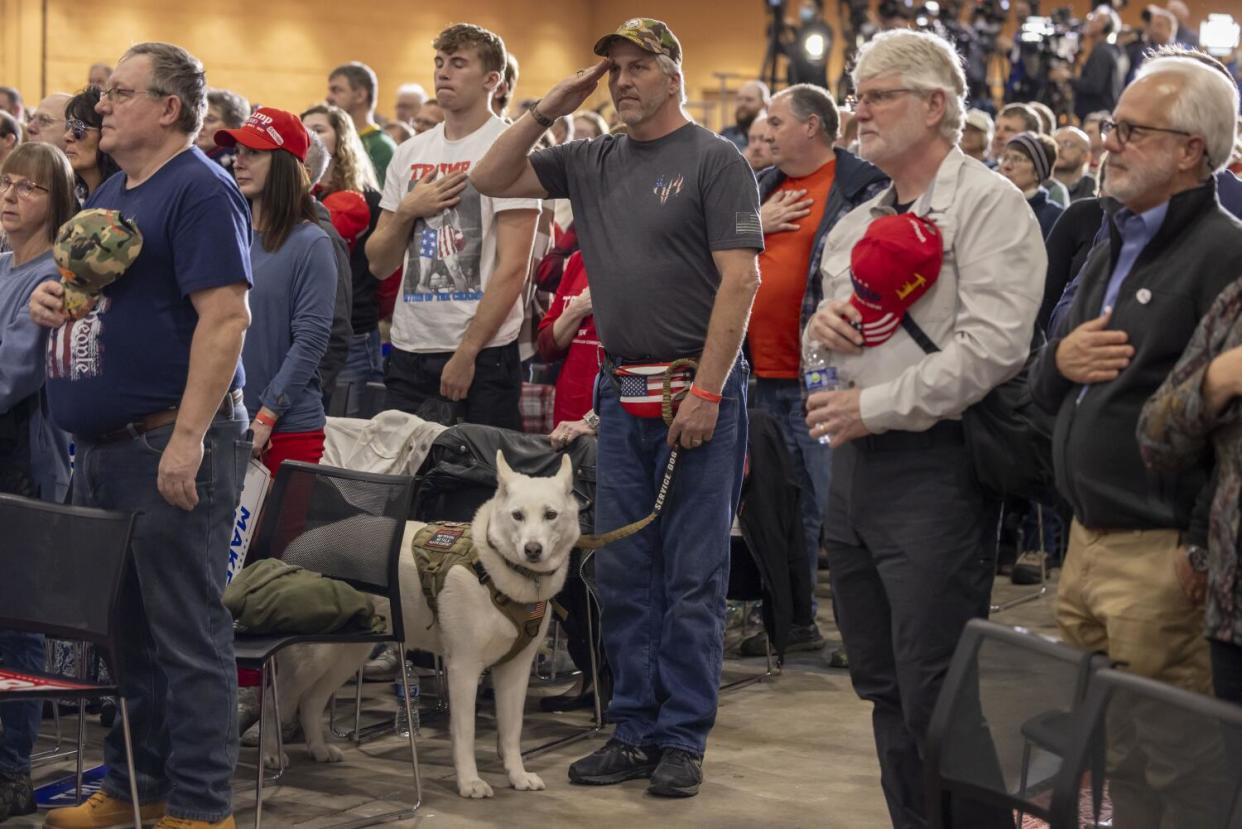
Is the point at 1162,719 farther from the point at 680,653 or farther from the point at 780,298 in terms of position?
the point at 780,298

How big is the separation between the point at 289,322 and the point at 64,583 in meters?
1.34

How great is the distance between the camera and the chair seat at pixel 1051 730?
1.96 metres

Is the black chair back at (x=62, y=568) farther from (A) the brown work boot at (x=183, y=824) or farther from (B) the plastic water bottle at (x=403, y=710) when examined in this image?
(B) the plastic water bottle at (x=403, y=710)

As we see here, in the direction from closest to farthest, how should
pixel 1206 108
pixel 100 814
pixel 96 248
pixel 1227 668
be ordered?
pixel 1227 668, pixel 1206 108, pixel 96 248, pixel 100 814

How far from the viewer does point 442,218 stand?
461 cm

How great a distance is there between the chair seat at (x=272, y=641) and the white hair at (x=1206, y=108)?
2.03m

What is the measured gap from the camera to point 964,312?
2666 mm

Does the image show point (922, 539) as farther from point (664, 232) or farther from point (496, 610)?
point (496, 610)

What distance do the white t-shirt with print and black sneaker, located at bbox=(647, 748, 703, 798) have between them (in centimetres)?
134

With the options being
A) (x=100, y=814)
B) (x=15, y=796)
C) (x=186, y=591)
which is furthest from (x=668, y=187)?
(x=15, y=796)

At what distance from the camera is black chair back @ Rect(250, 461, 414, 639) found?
373 cm

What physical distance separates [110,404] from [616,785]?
1486 millimetres

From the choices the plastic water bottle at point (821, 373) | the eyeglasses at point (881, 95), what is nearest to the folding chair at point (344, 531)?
the plastic water bottle at point (821, 373)

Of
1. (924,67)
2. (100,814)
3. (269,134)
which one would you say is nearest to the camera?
(924,67)
